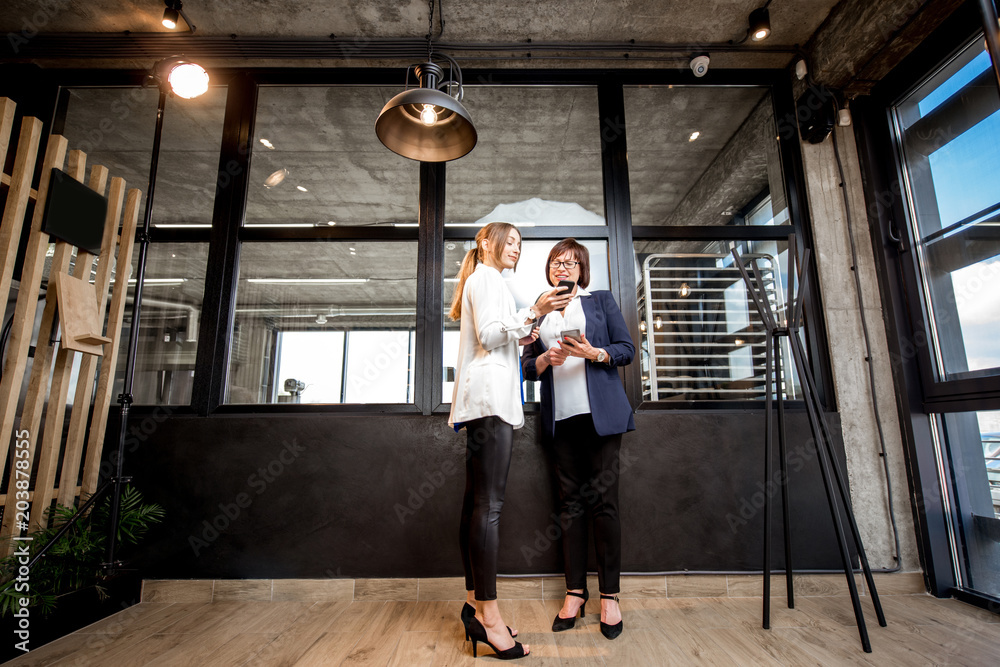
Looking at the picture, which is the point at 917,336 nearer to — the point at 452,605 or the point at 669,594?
the point at 669,594

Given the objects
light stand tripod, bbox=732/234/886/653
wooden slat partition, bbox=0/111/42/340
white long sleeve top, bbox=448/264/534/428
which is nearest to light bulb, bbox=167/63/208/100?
wooden slat partition, bbox=0/111/42/340

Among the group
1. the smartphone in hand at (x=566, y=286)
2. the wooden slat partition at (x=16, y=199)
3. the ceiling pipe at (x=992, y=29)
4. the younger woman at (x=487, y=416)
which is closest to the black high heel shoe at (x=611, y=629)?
the younger woman at (x=487, y=416)

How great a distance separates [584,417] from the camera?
2078 mm

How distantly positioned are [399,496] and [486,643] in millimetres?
897

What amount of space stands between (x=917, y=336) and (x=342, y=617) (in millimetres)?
3103

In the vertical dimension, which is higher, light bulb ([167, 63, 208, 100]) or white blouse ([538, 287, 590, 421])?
light bulb ([167, 63, 208, 100])

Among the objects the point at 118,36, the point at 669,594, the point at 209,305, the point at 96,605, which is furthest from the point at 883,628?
the point at 118,36

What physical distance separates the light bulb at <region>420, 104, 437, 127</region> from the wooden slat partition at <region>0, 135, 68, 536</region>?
1.67 metres

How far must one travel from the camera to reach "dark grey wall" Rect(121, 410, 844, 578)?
2379 mm

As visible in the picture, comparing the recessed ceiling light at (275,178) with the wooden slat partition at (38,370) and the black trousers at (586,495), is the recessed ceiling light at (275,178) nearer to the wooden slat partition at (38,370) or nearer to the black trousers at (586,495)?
the wooden slat partition at (38,370)

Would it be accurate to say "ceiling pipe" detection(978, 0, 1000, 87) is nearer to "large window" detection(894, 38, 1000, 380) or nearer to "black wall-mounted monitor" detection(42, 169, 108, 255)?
"large window" detection(894, 38, 1000, 380)

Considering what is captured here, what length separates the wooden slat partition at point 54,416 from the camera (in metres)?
2.08

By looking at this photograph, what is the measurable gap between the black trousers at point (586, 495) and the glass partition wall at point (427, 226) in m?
0.65

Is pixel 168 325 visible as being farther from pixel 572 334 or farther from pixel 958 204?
pixel 958 204
